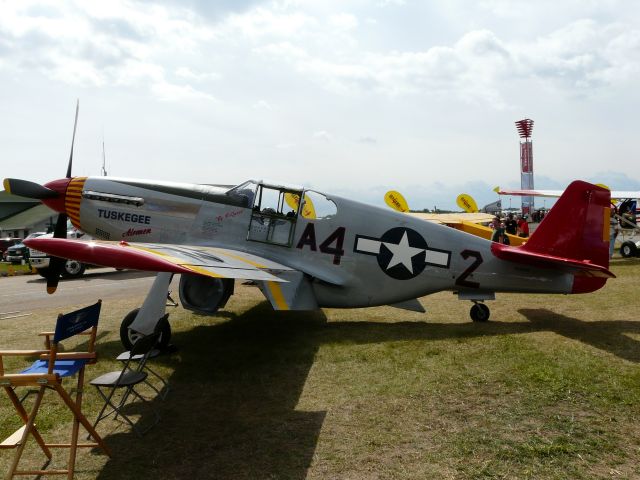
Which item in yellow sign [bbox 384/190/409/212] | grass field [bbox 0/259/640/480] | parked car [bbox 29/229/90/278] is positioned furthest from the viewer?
yellow sign [bbox 384/190/409/212]

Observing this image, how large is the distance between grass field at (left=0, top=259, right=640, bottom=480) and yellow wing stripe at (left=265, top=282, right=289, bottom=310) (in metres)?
0.74

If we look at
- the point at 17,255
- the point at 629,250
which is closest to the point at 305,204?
the point at 629,250

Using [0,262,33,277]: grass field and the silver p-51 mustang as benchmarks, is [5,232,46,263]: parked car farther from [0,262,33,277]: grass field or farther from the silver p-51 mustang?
the silver p-51 mustang

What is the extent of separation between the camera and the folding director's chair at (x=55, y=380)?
291cm

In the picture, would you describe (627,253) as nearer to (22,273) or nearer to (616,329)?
(616,329)

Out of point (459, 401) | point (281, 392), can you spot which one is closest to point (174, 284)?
point (281, 392)

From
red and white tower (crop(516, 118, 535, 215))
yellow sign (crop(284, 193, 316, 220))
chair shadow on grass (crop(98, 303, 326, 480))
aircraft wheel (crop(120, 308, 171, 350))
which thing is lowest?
chair shadow on grass (crop(98, 303, 326, 480))

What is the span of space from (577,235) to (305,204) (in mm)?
4324

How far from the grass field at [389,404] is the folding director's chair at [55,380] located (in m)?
0.30

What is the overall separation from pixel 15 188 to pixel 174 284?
5.99 m

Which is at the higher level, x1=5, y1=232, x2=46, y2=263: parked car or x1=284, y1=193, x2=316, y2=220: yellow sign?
x1=284, y1=193, x2=316, y2=220: yellow sign

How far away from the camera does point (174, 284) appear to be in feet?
43.0

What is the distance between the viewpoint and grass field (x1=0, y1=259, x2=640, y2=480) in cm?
330

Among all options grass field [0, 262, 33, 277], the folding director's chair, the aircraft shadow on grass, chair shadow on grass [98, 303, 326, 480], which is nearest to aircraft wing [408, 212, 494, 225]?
the aircraft shadow on grass
